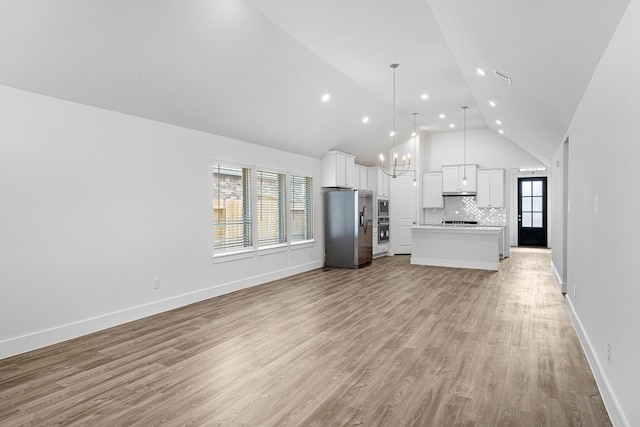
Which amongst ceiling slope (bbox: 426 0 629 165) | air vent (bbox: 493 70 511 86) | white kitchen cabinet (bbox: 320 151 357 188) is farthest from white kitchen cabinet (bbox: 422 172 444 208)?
air vent (bbox: 493 70 511 86)

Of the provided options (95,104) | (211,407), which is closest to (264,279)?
(95,104)

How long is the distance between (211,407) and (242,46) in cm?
354

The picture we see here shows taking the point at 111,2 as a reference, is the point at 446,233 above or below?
below

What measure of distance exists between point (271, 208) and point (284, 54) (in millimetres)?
2983

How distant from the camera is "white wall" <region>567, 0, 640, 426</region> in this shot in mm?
1844

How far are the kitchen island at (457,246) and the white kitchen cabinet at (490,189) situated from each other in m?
2.25

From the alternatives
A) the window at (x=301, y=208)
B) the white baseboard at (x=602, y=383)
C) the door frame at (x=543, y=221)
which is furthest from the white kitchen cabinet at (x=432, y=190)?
the white baseboard at (x=602, y=383)

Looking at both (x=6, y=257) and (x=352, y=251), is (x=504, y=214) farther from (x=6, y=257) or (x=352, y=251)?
(x=6, y=257)

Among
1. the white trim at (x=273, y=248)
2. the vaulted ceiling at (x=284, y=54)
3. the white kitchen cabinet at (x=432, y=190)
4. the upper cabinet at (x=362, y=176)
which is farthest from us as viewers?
the white kitchen cabinet at (x=432, y=190)

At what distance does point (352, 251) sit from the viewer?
8109 mm

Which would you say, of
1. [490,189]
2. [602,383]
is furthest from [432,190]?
[602,383]

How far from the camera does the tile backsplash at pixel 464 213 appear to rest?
10445mm

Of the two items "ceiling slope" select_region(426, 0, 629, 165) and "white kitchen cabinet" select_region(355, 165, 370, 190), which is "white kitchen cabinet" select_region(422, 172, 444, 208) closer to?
"white kitchen cabinet" select_region(355, 165, 370, 190)

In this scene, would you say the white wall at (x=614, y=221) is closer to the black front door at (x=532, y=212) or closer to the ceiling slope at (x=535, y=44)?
the ceiling slope at (x=535, y=44)
